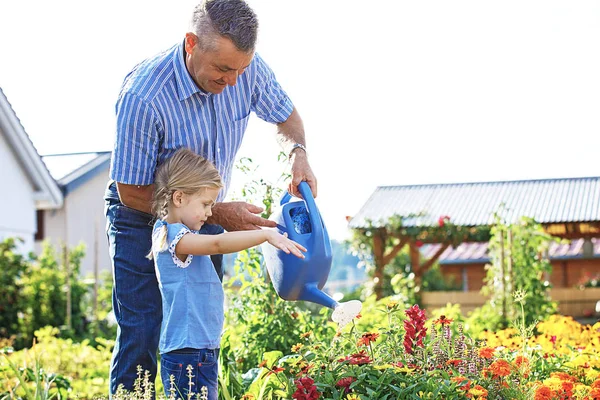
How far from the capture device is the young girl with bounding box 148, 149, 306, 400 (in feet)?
7.72

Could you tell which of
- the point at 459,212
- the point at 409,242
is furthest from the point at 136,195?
the point at 459,212

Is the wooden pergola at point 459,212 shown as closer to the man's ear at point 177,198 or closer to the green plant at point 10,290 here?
the green plant at point 10,290

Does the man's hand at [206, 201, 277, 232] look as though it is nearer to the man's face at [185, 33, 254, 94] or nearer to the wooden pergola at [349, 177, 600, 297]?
the man's face at [185, 33, 254, 94]

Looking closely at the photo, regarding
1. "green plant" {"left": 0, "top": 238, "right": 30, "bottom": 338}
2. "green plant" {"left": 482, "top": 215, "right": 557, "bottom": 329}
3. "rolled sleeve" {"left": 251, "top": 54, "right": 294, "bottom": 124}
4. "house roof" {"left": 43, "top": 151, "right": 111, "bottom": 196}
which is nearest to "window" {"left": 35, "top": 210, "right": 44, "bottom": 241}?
"house roof" {"left": 43, "top": 151, "right": 111, "bottom": 196}

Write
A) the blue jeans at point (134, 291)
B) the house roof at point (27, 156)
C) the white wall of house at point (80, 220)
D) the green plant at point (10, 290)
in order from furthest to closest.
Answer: the white wall of house at point (80, 220), the house roof at point (27, 156), the green plant at point (10, 290), the blue jeans at point (134, 291)

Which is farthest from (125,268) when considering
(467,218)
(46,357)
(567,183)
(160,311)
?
(567,183)

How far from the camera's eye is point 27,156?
1059 centimetres

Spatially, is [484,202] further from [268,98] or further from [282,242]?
[282,242]

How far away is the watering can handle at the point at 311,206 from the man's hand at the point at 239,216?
5.0 inches

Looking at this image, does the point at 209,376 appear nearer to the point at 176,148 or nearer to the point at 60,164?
the point at 176,148

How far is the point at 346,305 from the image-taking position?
7.88 feet

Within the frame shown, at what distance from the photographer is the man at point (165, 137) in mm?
2381

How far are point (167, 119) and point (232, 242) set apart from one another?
500 millimetres

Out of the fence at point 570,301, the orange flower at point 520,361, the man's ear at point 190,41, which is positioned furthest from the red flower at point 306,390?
the fence at point 570,301
